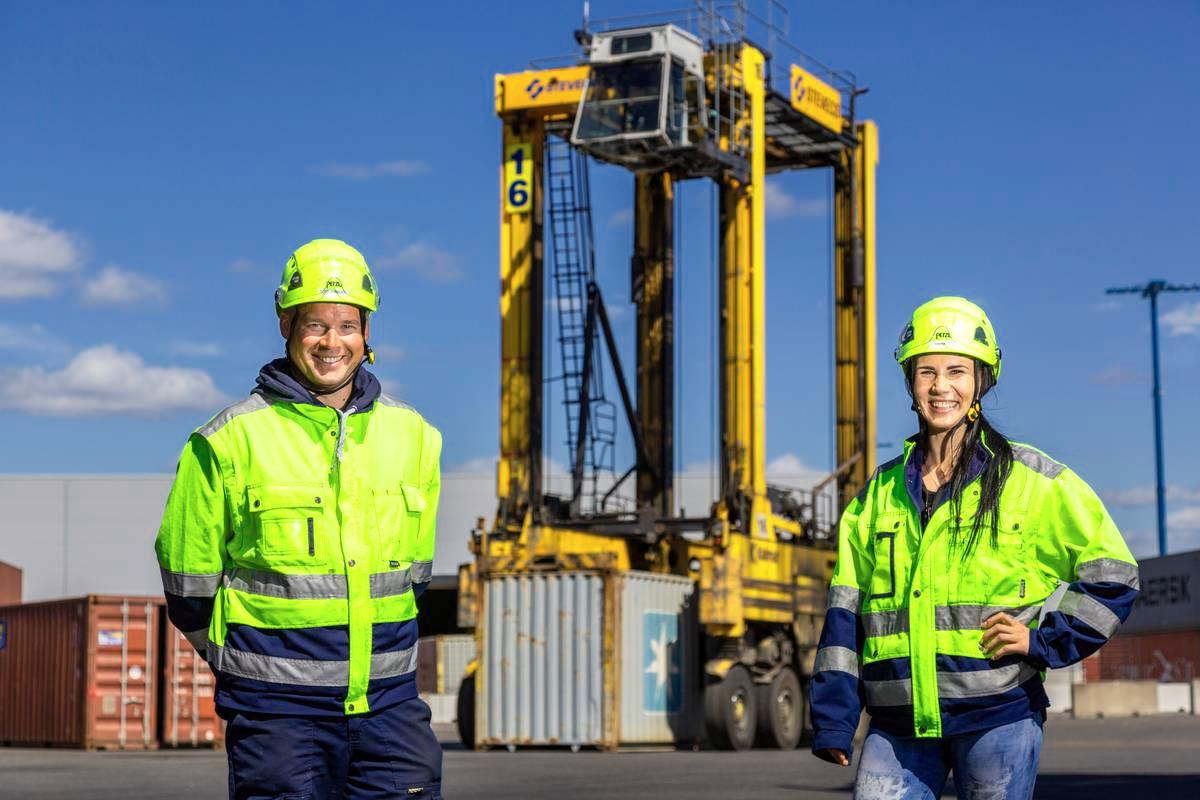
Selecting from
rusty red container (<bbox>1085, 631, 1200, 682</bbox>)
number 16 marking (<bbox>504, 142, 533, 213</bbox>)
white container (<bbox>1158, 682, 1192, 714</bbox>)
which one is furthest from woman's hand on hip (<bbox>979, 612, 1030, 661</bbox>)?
rusty red container (<bbox>1085, 631, 1200, 682</bbox>)

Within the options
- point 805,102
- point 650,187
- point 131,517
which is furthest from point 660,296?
point 131,517

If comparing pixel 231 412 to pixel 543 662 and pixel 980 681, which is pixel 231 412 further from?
pixel 543 662

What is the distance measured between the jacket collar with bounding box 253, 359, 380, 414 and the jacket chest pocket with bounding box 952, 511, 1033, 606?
1.55 meters

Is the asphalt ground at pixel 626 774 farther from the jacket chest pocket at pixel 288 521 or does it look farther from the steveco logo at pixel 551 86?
the jacket chest pocket at pixel 288 521

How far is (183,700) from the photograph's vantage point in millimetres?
28781

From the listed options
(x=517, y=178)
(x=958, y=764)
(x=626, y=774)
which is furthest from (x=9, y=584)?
(x=958, y=764)

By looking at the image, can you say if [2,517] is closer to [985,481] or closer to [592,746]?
[592,746]

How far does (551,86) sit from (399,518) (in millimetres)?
24432

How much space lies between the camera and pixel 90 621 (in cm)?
2853

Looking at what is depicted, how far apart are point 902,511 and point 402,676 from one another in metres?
1.36

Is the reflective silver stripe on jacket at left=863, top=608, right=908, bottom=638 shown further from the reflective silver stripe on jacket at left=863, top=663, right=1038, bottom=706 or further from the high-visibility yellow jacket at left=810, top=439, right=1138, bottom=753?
the reflective silver stripe on jacket at left=863, top=663, right=1038, bottom=706

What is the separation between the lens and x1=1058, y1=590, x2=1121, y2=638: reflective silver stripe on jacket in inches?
193

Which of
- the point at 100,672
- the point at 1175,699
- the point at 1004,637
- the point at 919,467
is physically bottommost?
the point at 1175,699

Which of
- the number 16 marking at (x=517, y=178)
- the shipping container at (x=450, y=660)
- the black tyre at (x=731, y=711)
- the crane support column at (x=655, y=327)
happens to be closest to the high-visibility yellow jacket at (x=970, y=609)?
the black tyre at (x=731, y=711)
